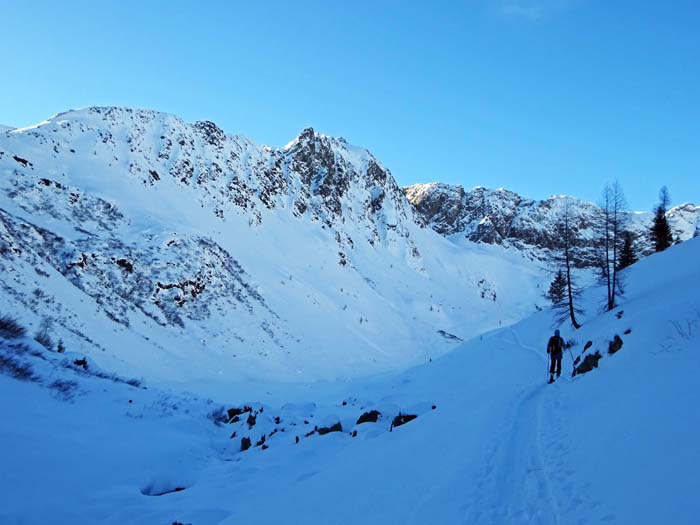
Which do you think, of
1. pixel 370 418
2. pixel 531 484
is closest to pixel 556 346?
pixel 370 418

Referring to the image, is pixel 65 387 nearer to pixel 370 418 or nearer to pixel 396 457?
pixel 370 418

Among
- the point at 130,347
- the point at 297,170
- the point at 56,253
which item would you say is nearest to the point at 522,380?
the point at 130,347

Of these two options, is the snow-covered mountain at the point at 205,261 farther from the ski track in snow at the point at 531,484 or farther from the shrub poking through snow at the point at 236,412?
the ski track in snow at the point at 531,484

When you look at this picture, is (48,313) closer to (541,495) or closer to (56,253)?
(56,253)

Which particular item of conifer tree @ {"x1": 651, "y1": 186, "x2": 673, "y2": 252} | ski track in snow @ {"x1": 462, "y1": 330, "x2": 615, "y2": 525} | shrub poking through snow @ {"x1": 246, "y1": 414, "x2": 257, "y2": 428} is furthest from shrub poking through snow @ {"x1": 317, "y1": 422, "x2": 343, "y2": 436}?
conifer tree @ {"x1": 651, "y1": 186, "x2": 673, "y2": 252}

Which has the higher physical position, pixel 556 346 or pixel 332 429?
pixel 556 346

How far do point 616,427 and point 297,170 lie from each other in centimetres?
6647

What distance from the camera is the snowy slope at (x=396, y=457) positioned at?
4.71 m

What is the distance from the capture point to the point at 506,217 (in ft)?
439

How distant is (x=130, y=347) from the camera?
890 inches

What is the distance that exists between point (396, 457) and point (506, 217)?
137 m

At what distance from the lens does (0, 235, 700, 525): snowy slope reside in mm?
4711

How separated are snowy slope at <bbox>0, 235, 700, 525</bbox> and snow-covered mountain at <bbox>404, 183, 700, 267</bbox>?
4502 inches

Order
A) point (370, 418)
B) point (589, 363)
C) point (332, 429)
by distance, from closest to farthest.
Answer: point (332, 429), point (370, 418), point (589, 363)
